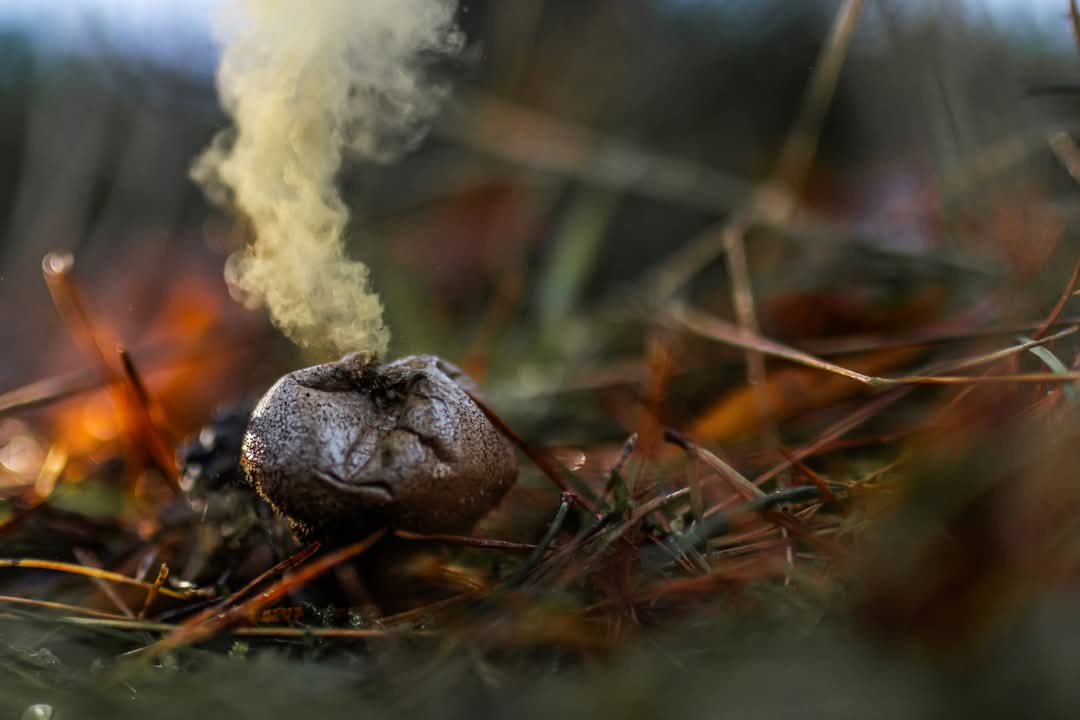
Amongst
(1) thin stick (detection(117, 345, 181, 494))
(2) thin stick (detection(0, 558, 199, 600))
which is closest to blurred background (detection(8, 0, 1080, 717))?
(1) thin stick (detection(117, 345, 181, 494))

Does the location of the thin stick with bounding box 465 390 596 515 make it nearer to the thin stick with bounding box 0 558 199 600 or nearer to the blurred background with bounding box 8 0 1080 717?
the blurred background with bounding box 8 0 1080 717

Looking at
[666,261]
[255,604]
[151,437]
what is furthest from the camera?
[666,261]

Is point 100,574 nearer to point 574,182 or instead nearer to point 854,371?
point 854,371

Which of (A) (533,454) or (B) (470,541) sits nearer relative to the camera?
(B) (470,541)

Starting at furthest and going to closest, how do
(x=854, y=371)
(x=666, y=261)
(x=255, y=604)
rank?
(x=666, y=261) → (x=854, y=371) → (x=255, y=604)

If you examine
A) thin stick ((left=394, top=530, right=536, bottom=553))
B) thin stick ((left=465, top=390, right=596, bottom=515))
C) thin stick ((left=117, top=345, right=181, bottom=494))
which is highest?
thin stick ((left=465, top=390, right=596, bottom=515))

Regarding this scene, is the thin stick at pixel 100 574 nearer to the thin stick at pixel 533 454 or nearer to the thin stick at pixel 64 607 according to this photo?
the thin stick at pixel 64 607

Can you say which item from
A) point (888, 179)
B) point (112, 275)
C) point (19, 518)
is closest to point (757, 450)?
point (19, 518)

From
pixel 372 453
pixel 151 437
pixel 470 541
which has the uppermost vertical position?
pixel 372 453

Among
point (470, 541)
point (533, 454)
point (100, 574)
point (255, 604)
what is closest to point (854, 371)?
point (533, 454)

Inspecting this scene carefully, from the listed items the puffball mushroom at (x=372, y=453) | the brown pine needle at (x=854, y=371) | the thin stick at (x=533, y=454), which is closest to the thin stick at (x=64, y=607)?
the puffball mushroom at (x=372, y=453)
